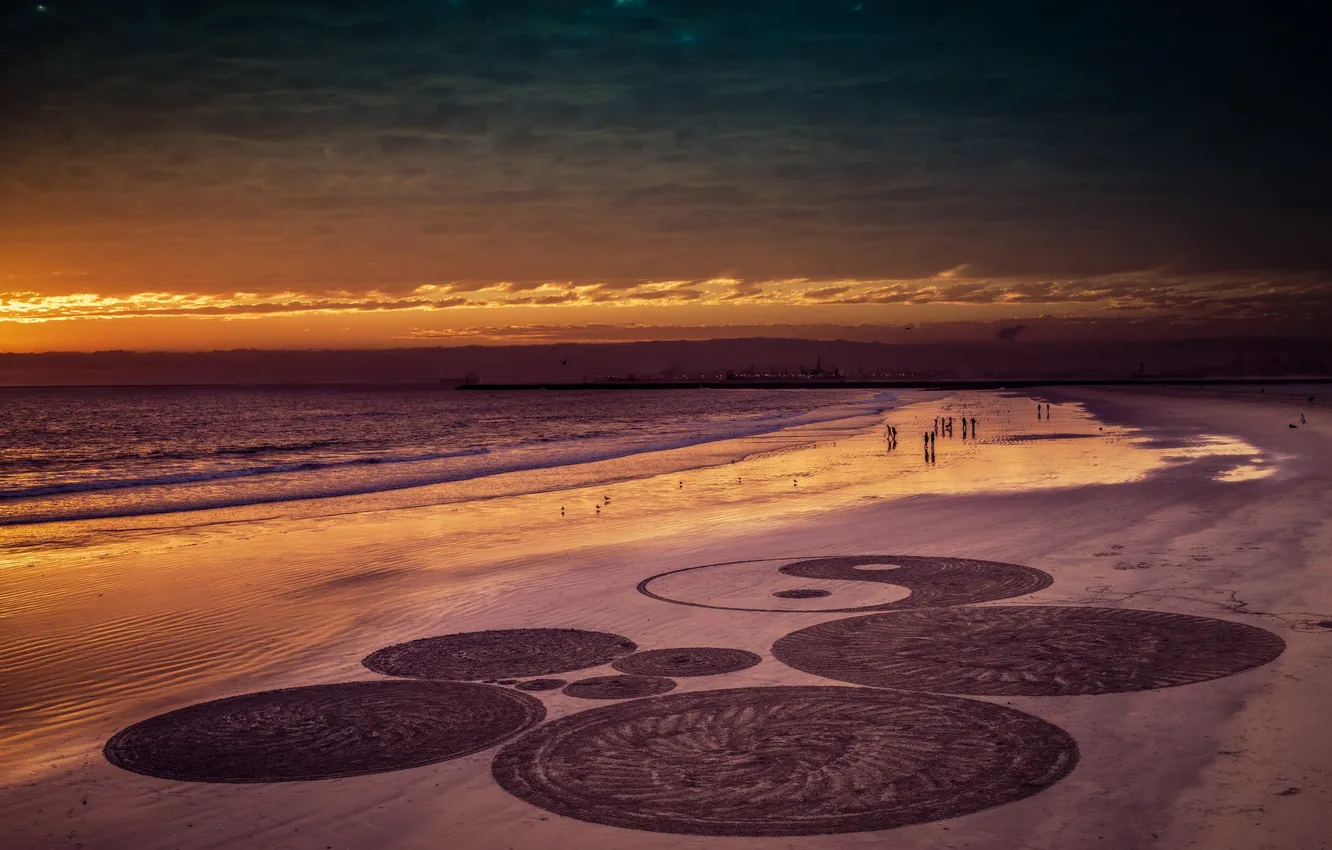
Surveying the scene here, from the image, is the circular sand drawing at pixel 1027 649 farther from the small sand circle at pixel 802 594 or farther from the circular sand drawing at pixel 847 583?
the small sand circle at pixel 802 594

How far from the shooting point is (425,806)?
19.4 ft

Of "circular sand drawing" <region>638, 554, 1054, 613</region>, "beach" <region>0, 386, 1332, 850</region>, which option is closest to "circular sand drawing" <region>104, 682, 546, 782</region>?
"beach" <region>0, 386, 1332, 850</region>

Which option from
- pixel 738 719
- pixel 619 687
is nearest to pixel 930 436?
pixel 619 687

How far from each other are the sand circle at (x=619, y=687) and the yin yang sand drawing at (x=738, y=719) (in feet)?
0.09

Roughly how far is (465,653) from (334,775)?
3206 millimetres

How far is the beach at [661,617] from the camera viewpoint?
5.62 m

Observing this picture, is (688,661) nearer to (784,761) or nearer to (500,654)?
(500,654)

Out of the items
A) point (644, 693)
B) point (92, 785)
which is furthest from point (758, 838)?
point (92, 785)

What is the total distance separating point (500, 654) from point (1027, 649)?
A: 483 centimetres

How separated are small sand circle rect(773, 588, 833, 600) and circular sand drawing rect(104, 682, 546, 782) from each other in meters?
4.54

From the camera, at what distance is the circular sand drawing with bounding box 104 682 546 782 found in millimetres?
6621

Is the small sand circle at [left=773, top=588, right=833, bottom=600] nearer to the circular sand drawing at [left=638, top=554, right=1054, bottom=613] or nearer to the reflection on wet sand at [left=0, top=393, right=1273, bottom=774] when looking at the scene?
the circular sand drawing at [left=638, top=554, right=1054, bottom=613]

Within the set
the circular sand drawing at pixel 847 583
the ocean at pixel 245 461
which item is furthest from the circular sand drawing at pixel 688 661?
the ocean at pixel 245 461

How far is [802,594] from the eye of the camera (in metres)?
11.9
